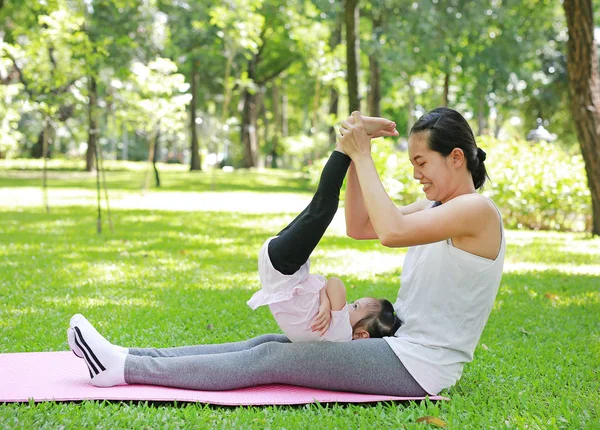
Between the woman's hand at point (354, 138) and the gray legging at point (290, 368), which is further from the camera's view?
the gray legging at point (290, 368)

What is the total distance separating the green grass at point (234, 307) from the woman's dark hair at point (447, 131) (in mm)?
1158

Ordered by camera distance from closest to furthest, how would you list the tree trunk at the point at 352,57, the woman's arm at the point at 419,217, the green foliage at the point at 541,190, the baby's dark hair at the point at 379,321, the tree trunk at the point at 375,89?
the woman's arm at the point at 419,217 → the baby's dark hair at the point at 379,321 → the tree trunk at the point at 352,57 → the green foliage at the point at 541,190 → the tree trunk at the point at 375,89

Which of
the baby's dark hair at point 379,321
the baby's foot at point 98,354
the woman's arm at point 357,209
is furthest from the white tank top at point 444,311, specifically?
the baby's foot at point 98,354

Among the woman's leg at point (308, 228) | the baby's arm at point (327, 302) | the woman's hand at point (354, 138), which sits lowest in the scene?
the baby's arm at point (327, 302)

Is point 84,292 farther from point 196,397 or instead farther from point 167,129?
point 167,129

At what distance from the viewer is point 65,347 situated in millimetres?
4406

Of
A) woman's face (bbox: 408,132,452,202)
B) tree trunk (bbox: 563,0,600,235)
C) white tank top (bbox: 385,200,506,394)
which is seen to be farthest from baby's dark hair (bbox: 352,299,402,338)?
tree trunk (bbox: 563,0,600,235)

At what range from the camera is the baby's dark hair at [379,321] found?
343cm

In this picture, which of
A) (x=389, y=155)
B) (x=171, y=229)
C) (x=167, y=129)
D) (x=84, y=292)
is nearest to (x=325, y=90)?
(x=167, y=129)

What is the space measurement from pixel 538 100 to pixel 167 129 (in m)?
18.3

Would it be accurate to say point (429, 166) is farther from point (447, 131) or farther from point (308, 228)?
point (308, 228)

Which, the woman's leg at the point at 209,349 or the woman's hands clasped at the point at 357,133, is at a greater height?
the woman's hands clasped at the point at 357,133

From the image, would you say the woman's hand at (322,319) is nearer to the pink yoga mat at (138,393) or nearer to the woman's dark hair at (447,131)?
the pink yoga mat at (138,393)

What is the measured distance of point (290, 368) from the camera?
3293 mm
